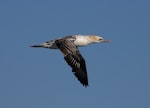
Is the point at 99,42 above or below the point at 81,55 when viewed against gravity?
above

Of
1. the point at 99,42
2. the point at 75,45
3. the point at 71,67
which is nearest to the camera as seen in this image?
the point at 71,67

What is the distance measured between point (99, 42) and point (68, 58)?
316 inches

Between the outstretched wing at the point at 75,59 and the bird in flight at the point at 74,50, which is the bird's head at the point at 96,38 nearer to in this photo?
the bird in flight at the point at 74,50

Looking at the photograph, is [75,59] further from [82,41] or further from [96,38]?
[96,38]

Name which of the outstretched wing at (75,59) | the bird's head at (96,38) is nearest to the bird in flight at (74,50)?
the outstretched wing at (75,59)

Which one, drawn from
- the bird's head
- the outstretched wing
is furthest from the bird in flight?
the bird's head

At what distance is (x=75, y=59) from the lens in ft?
131

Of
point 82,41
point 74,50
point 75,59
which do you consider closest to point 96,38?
point 82,41

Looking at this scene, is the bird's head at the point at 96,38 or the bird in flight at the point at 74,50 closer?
the bird in flight at the point at 74,50

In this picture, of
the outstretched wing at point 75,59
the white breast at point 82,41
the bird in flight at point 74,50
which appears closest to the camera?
the outstretched wing at point 75,59

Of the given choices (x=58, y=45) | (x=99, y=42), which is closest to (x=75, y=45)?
(x=58, y=45)

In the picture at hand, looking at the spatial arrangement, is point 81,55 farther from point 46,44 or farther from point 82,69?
point 46,44

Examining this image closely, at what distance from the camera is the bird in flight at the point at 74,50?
131 feet

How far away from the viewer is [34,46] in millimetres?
44656
